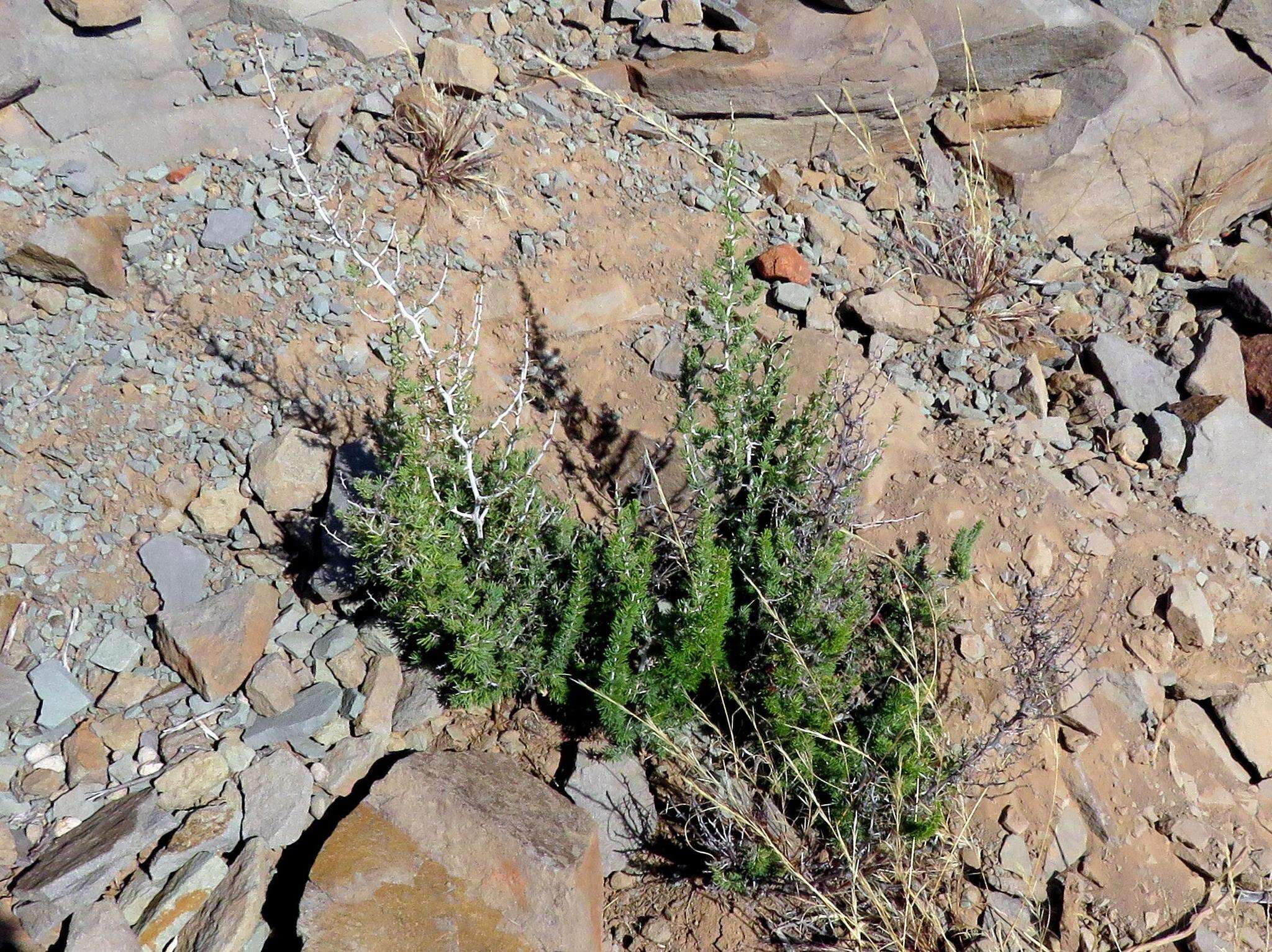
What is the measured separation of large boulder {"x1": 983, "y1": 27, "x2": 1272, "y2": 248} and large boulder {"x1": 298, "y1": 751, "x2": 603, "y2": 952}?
5060mm

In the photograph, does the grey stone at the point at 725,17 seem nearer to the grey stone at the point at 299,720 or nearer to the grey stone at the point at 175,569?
the grey stone at the point at 175,569

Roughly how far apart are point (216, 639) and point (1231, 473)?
4.58m

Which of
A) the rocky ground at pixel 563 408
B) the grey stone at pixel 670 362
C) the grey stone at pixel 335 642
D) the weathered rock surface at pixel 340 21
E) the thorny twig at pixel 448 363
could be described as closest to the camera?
the thorny twig at pixel 448 363

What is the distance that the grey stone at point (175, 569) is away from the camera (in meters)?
3.49

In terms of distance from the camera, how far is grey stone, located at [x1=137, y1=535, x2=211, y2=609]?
11.5 feet

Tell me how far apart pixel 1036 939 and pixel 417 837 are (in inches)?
81.1

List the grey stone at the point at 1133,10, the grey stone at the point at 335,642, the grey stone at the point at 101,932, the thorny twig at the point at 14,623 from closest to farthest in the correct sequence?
the grey stone at the point at 101,932
the thorny twig at the point at 14,623
the grey stone at the point at 335,642
the grey stone at the point at 1133,10

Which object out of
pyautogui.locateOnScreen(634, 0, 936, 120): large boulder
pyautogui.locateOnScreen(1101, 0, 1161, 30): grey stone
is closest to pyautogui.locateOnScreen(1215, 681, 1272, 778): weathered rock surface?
pyautogui.locateOnScreen(634, 0, 936, 120): large boulder

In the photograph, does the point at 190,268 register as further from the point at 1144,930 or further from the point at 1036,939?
the point at 1144,930

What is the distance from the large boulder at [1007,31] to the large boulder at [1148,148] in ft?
0.79

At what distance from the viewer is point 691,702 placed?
3076 mm

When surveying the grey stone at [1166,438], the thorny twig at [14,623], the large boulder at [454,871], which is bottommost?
the thorny twig at [14,623]

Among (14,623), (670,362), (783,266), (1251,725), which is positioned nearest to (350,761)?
(14,623)

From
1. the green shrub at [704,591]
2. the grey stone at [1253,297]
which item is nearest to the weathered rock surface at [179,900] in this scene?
the green shrub at [704,591]
